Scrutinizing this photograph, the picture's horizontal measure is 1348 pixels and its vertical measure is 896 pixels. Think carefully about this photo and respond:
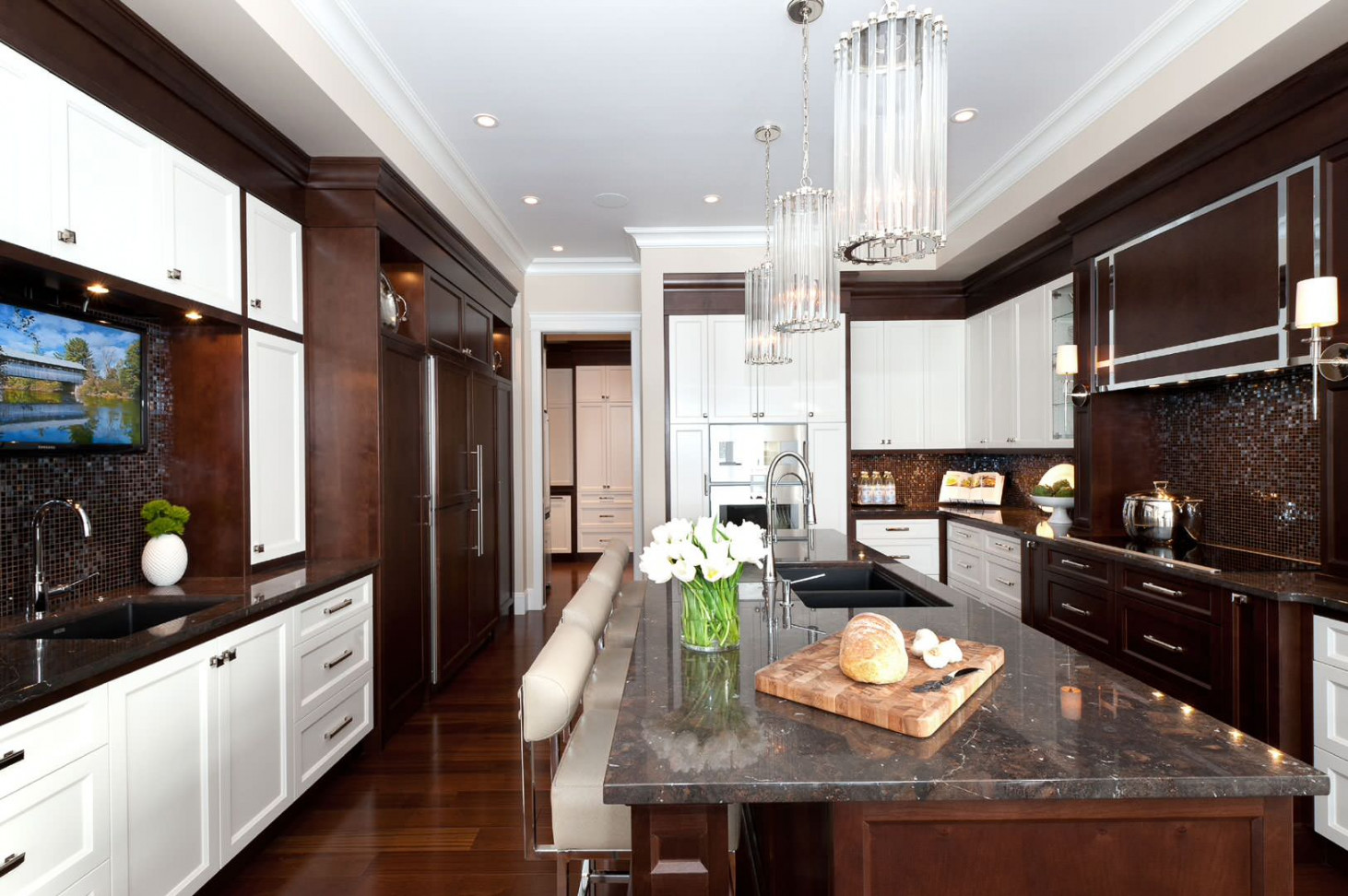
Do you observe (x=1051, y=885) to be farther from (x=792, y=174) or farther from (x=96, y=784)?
(x=792, y=174)

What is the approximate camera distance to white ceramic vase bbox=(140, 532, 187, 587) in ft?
7.73

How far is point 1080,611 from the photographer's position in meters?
3.29

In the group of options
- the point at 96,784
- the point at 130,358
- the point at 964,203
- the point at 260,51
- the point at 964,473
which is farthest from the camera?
the point at 964,473

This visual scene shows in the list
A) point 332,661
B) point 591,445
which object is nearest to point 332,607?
point 332,661

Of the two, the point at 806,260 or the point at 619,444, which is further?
the point at 619,444

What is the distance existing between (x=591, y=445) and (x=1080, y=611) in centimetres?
617

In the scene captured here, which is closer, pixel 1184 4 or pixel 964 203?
pixel 1184 4

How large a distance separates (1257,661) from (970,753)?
1977 mm

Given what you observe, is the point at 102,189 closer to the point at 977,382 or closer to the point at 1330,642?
the point at 1330,642

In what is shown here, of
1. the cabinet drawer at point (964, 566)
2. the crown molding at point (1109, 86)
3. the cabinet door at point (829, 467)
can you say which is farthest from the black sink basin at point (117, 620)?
the cabinet drawer at point (964, 566)

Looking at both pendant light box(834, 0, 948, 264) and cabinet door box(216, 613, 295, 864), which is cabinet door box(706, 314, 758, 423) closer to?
cabinet door box(216, 613, 295, 864)

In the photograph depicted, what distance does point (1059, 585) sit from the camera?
137 inches

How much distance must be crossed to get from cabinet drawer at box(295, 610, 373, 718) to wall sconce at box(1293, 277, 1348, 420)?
3.66 meters

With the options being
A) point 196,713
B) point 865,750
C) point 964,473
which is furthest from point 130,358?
point 964,473
